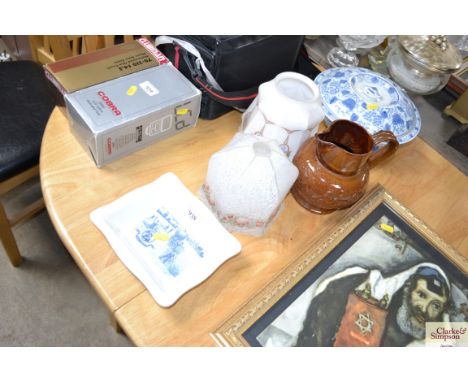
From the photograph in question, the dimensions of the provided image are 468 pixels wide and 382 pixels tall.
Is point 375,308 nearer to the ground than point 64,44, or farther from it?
nearer to the ground

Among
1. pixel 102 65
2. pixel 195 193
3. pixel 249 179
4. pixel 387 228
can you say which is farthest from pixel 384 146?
pixel 102 65

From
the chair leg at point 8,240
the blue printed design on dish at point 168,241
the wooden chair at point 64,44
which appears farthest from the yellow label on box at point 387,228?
the chair leg at point 8,240

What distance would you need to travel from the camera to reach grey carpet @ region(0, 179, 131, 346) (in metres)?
1.29

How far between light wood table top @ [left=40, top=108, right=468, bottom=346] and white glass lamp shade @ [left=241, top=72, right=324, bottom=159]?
0.45ft

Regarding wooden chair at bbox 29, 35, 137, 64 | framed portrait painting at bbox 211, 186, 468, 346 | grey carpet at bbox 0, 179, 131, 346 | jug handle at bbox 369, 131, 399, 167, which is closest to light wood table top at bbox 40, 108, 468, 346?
framed portrait painting at bbox 211, 186, 468, 346

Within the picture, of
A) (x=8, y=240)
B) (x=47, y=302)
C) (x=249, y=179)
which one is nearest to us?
(x=249, y=179)

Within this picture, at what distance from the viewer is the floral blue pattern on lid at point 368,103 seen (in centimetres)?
95

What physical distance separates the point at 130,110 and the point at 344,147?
0.44 m

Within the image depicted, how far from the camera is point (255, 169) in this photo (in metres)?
0.71

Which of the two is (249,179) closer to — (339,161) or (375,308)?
(339,161)

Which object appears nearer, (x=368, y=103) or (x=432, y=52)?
(x=368, y=103)

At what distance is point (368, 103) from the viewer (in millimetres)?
957

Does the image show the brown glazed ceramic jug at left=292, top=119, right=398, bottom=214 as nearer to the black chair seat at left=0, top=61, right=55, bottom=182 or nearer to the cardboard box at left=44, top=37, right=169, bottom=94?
the cardboard box at left=44, top=37, right=169, bottom=94

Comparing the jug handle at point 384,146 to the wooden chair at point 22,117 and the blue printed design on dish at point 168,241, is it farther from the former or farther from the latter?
the wooden chair at point 22,117
